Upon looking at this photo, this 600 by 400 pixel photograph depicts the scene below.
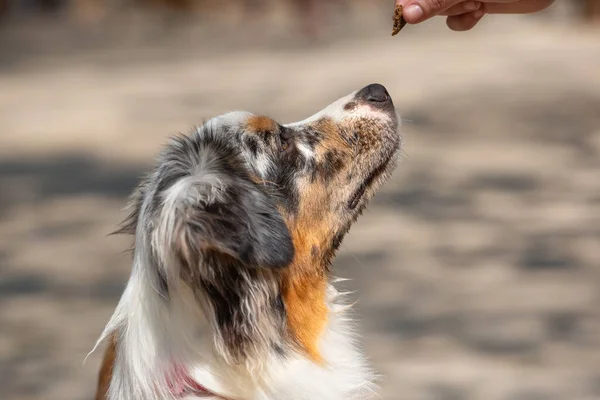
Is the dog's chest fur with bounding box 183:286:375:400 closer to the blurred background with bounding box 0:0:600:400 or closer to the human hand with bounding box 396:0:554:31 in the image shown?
the human hand with bounding box 396:0:554:31

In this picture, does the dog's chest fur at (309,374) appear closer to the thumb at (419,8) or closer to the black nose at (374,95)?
the black nose at (374,95)

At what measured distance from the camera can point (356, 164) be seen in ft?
13.8

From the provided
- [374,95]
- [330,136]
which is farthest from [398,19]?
[330,136]

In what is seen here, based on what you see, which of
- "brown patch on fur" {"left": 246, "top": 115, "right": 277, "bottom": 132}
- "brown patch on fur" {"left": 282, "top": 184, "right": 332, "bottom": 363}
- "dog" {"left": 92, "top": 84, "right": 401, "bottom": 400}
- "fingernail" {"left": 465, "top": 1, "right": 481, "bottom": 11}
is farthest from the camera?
"fingernail" {"left": 465, "top": 1, "right": 481, "bottom": 11}

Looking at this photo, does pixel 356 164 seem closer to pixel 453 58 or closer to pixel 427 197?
pixel 427 197

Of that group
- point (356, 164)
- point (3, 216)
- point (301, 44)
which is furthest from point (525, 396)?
point (301, 44)

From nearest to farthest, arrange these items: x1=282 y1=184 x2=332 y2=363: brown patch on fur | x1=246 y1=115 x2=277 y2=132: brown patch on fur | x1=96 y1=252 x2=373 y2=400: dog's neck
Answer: x1=96 y1=252 x2=373 y2=400: dog's neck → x1=282 y1=184 x2=332 y2=363: brown patch on fur → x1=246 y1=115 x2=277 y2=132: brown patch on fur

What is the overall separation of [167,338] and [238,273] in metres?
0.32

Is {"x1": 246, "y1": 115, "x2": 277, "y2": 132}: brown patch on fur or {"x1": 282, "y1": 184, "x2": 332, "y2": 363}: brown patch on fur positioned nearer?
{"x1": 282, "y1": 184, "x2": 332, "y2": 363}: brown patch on fur

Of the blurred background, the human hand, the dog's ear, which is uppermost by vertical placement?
the human hand

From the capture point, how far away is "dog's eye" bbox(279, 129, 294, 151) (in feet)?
13.4

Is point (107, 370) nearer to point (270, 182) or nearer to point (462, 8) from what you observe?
point (270, 182)

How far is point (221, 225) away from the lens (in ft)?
10.7

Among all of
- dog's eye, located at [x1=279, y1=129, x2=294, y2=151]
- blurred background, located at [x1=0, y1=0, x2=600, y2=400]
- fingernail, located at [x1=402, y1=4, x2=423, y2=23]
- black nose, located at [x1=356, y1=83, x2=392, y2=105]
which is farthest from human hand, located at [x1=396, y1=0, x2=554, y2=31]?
blurred background, located at [x1=0, y1=0, x2=600, y2=400]
